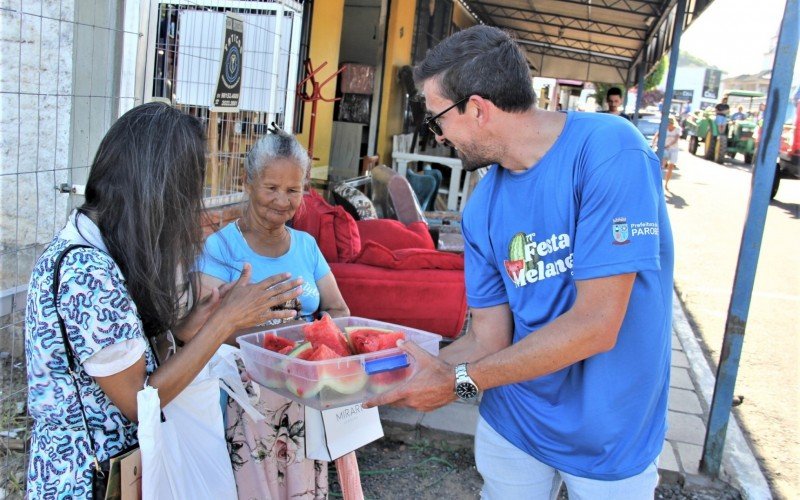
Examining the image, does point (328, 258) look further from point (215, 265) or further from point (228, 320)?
point (228, 320)

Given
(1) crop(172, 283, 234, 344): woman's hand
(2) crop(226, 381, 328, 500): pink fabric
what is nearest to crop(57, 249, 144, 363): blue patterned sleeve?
(1) crop(172, 283, 234, 344): woman's hand

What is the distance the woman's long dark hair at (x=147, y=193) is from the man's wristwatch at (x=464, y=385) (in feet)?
2.71

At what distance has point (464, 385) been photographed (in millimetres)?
1930

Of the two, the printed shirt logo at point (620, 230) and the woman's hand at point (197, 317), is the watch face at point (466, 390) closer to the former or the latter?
the printed shirt logo at point (620, 230)

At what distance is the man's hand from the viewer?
77.8 inches

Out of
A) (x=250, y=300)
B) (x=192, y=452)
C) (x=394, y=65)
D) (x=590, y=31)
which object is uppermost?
(x=590, y=31)

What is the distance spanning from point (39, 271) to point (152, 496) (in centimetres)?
63

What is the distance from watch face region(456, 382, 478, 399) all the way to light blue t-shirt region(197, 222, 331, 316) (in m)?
1.33

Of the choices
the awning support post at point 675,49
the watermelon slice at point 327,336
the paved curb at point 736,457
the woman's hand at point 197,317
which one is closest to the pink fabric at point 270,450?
the watermelon slice at point 327,336

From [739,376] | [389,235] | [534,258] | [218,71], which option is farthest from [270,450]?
[739,376]

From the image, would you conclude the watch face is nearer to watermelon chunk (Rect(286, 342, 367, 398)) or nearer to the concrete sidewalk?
watermelon chunk (Rect(286, 342, 367, 398))

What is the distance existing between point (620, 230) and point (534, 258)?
27cm

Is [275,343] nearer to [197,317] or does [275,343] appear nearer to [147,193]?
[197,317]

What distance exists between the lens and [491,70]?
6.01 feet
